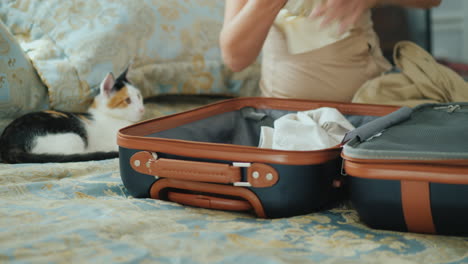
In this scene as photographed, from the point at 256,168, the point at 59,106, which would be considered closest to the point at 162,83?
the point at 59,106

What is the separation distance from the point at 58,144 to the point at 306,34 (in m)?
0.64

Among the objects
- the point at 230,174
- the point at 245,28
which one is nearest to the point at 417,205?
the point at 230,174

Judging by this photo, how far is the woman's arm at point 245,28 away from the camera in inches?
38.7

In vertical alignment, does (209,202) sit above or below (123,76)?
below

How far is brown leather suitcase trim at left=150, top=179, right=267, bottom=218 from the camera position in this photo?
66cm

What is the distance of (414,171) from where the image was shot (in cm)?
56

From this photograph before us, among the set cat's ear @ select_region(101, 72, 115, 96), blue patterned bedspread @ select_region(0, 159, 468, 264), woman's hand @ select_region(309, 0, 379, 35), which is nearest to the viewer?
A: blue patterned bedspread @ select_region(0, 159, 468, 264)

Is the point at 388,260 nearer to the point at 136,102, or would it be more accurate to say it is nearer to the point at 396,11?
the point at 136,102

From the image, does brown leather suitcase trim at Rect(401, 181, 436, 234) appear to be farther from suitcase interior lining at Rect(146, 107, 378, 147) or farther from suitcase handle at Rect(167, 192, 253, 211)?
suitcase interior lining at Rect(146, 107, 378, 147)

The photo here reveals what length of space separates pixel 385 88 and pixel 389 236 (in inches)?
23.6

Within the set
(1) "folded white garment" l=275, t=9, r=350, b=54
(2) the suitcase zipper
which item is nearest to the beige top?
(1) "folded white garment" l=275, t=9, r=350, b=54

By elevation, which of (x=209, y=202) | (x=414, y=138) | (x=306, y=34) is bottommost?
(x=209, y=202)

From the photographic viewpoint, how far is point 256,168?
0.64 meters

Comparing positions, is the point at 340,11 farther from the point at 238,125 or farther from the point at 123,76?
the point at 123,76
